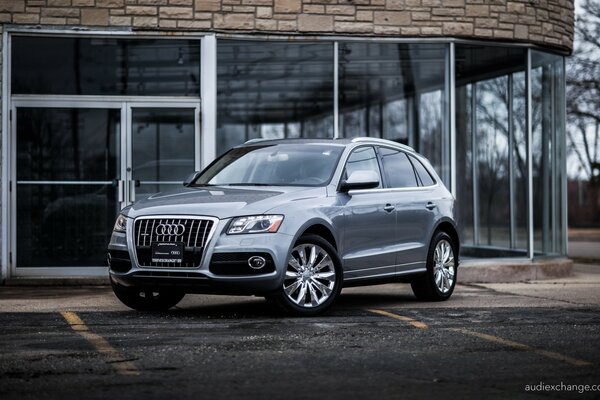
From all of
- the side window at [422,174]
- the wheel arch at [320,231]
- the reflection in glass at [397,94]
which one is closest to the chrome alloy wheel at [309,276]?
the wheel arch at [320,231]

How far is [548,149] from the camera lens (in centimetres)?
1773

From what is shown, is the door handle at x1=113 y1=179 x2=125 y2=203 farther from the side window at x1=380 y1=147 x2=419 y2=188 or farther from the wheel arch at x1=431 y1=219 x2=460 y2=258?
the wheel arch at x1=431 y1=219 x2=460 y2=258

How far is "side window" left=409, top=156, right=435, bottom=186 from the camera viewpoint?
42.0 ft

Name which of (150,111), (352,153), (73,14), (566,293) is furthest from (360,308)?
(73,14)

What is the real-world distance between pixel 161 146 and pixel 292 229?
576 centimetres

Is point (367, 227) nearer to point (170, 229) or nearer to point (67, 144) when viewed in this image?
point (170, 229)

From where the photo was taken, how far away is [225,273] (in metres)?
10.0

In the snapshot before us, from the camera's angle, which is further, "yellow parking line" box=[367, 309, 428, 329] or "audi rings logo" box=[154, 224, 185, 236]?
"audi rings logo" box=[154, 224, 185, 236]

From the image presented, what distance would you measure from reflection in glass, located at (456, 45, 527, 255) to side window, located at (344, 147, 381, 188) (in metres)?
5.04

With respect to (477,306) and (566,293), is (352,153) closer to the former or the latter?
(477,306)

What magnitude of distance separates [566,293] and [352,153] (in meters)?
3.69

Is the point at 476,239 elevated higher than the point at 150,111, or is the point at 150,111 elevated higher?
the point at 150,111

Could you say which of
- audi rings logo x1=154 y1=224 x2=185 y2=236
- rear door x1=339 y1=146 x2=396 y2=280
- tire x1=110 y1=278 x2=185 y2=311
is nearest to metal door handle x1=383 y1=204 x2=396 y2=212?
rear door x1=339 y1=146 x2=396 y2=280

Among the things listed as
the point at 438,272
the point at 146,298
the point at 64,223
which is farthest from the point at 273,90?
the point at 146,298
